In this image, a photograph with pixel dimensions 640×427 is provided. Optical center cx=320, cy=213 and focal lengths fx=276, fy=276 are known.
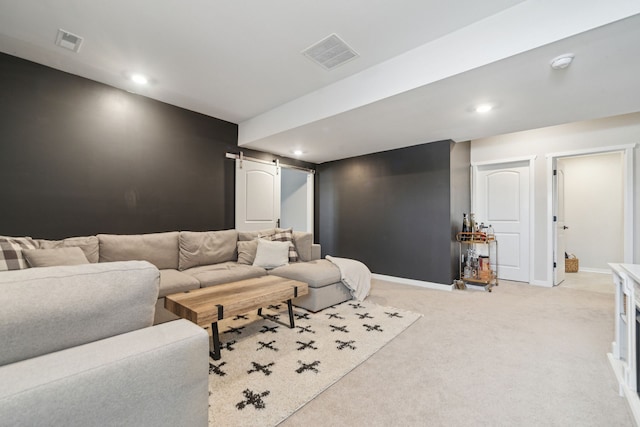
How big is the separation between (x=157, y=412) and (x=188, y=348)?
0.20 metres

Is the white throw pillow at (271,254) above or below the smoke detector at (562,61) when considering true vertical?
below

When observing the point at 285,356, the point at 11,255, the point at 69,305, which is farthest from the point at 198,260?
the point at 69,305

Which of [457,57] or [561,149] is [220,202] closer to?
[457,57]

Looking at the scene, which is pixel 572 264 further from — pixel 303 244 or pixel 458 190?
pixel 303 244

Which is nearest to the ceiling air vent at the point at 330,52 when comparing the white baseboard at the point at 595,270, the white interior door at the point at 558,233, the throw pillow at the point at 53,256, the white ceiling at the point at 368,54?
the white ceiling at the point at 368,54

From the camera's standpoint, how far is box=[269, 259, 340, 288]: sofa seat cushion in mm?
3064

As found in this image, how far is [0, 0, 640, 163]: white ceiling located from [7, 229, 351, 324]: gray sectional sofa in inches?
68.1

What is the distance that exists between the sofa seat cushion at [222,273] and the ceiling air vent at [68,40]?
7.59 ft

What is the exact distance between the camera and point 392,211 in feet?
15.3

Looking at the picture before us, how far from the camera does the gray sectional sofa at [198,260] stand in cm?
266

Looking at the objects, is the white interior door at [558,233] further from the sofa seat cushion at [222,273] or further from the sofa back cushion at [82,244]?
the sofa back cushion at [82,244]

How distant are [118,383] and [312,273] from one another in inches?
93.3

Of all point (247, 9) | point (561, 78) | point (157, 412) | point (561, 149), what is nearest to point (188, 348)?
point (157, 412)

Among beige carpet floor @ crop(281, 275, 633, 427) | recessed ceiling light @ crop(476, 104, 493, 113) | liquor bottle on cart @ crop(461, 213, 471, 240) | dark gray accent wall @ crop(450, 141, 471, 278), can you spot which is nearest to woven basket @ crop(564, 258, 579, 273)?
dark gray accent wall @ crop(450, 141, 471, 278)
